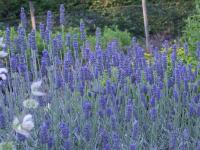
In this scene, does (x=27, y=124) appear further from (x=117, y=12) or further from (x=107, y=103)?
(x=117, y=12)

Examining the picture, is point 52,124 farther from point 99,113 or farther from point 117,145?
point 117,145

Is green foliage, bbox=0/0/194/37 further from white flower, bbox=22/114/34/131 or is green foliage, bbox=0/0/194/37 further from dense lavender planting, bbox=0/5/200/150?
white flower, bbox=22/114/34/131

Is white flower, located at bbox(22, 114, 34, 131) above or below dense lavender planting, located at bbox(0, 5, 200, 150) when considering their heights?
above

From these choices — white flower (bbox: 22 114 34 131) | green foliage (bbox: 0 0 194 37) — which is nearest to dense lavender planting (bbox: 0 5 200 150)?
white flower (bbox: 22 114 34 131)

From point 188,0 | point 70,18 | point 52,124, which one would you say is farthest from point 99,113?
point 188,0

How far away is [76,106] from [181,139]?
2.85 feet

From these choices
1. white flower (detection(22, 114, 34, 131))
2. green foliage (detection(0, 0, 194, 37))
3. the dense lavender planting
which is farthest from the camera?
green foliage (detection(0, 0, 194, 37))

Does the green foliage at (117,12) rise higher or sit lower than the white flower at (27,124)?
lower

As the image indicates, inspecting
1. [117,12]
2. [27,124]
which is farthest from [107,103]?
[117,12]

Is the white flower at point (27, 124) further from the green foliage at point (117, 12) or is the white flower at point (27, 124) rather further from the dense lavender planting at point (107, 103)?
the green foliage at point (117, 12)

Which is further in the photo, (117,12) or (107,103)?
(117,12)

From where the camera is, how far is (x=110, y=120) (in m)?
3.54

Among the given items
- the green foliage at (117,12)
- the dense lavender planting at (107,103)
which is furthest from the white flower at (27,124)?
the green foliage at (117,12)

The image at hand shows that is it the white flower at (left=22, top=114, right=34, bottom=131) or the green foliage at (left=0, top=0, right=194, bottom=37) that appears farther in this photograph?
the green foliage at (left=0, top=0, right=194, bottom=37)
